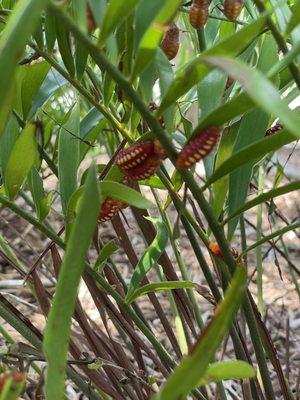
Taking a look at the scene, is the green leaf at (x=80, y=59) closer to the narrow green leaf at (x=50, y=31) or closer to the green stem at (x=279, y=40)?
the narrow green leaf at (x=50, y=31)

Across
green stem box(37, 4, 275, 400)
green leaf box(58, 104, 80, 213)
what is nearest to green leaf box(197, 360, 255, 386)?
green stem box(37, 4, 275, 400)

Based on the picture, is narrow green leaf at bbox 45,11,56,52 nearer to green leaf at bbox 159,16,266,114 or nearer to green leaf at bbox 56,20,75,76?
green leaf at bbox 56,20,75,76

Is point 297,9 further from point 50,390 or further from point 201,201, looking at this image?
point 50,390

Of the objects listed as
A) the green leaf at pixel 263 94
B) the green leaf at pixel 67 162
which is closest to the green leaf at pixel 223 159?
the green leaf at pixel 67 162

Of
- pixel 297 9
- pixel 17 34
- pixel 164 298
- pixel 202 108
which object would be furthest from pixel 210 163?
pixel 164 298

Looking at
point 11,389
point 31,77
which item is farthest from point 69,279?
point 31,77

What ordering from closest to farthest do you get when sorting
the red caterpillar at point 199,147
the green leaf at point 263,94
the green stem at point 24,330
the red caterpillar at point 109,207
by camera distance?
1. the green leaf at point 263,94
2. the red caterpillar at point 199,147
3. the red caterpillar at point 109,207
4. the green stem at point 24,330
